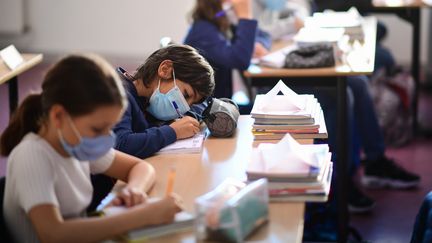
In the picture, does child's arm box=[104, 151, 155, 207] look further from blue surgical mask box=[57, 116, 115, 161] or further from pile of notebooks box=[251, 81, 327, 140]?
pile of notebooks box=[251, 81, 327, 140]

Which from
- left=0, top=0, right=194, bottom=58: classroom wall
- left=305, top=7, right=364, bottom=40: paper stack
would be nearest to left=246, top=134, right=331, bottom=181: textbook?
left=305, top=7, right=364, bottom=40: paper stack

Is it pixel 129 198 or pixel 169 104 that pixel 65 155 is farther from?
pixel 169 104

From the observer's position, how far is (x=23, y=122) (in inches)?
73.8

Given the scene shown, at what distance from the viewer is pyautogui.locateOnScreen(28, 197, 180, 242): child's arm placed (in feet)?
5.62

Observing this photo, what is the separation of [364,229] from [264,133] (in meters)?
1.31

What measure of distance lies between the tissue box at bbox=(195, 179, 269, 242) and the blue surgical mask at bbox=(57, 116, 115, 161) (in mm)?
256

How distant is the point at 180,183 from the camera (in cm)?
212

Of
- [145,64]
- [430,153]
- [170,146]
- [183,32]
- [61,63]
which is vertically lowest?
[430,153]

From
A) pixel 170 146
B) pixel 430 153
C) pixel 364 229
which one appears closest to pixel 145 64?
pixel 170 146

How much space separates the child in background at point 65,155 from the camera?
173 cm

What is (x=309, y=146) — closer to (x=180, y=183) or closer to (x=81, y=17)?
(x=180, y=183)

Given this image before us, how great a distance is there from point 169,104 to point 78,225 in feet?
2.90

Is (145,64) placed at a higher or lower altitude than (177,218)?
higher

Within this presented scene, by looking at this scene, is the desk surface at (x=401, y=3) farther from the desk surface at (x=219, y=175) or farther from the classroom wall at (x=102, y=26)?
the desk surface at (x=219, y=175)
